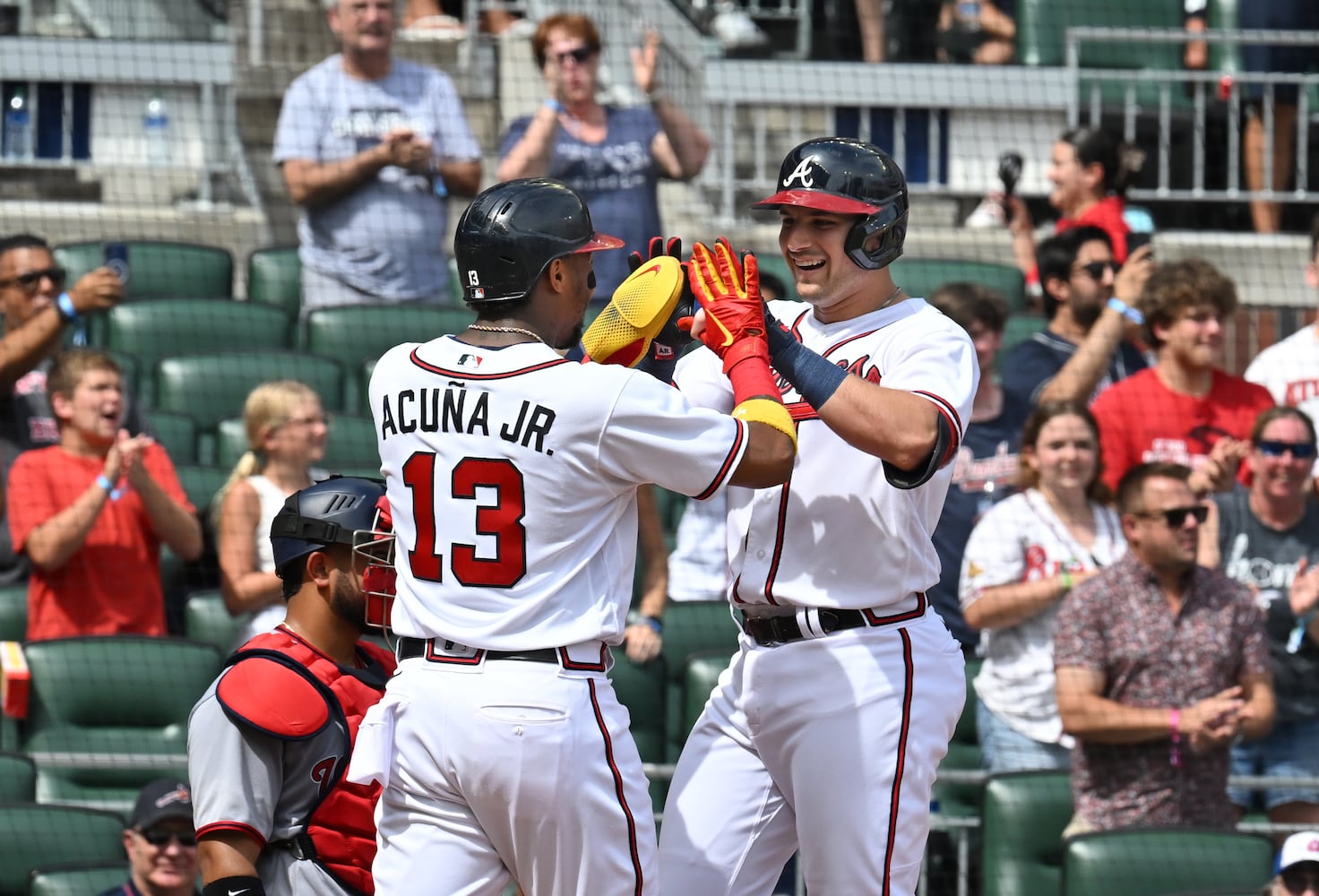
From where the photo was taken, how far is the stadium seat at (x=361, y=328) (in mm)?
6887

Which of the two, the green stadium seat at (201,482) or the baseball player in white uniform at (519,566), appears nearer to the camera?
the baseball player in white uniform at (519,566)

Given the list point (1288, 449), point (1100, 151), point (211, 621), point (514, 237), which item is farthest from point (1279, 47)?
point (514, 237)

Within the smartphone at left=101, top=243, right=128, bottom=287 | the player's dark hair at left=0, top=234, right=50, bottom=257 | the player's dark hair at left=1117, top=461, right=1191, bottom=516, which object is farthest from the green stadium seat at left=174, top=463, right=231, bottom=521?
the player's dark hair at left=1117, top=461, right=1191, bottom=516

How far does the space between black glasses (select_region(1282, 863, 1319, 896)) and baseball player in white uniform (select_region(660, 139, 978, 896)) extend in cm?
153

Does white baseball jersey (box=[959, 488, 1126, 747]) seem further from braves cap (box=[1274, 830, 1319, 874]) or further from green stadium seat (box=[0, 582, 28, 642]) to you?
green stadium seat (box=[0, 582, 28, 642])

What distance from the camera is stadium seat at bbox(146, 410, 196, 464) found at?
6316 mm

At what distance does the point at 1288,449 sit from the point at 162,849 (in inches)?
129

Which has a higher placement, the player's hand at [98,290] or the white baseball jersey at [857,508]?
the player's hand at [98,290]

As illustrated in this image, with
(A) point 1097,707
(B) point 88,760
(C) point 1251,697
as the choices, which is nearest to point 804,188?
(A) point 1097,707

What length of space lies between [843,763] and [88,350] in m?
3.26

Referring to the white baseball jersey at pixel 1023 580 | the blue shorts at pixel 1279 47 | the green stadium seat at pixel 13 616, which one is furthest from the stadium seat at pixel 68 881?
the blue shorts at pixel 1279 47

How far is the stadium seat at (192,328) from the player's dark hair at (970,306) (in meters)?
2.69

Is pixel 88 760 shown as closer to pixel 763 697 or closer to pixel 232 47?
pixel 763 697

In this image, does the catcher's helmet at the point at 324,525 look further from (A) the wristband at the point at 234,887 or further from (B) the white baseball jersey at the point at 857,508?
(B) the white baseball jersey at the point at 857,508
